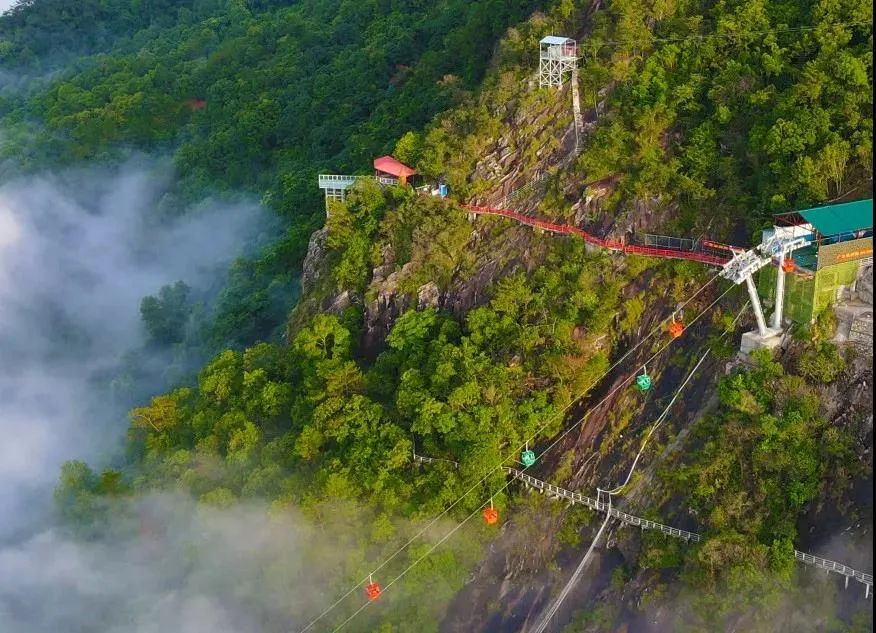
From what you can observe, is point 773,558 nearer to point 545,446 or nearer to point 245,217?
point 545,446

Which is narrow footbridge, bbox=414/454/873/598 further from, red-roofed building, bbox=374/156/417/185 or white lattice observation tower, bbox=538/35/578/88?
white lattice observation tower, bbox=538/35/578/88

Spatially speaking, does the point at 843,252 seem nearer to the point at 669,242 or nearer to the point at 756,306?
the point at 756,306

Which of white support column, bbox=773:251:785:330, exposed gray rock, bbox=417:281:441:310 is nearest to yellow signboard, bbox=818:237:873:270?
white support column, bbox=773:251:785:330

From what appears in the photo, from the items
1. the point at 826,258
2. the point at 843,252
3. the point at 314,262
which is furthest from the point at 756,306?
the point at 314,262

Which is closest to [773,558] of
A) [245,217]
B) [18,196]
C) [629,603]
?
[629,603]

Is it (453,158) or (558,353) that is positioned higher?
(453,158)

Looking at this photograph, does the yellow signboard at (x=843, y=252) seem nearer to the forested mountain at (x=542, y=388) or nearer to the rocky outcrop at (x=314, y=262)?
the forested mountain at (x=542, y=388)
